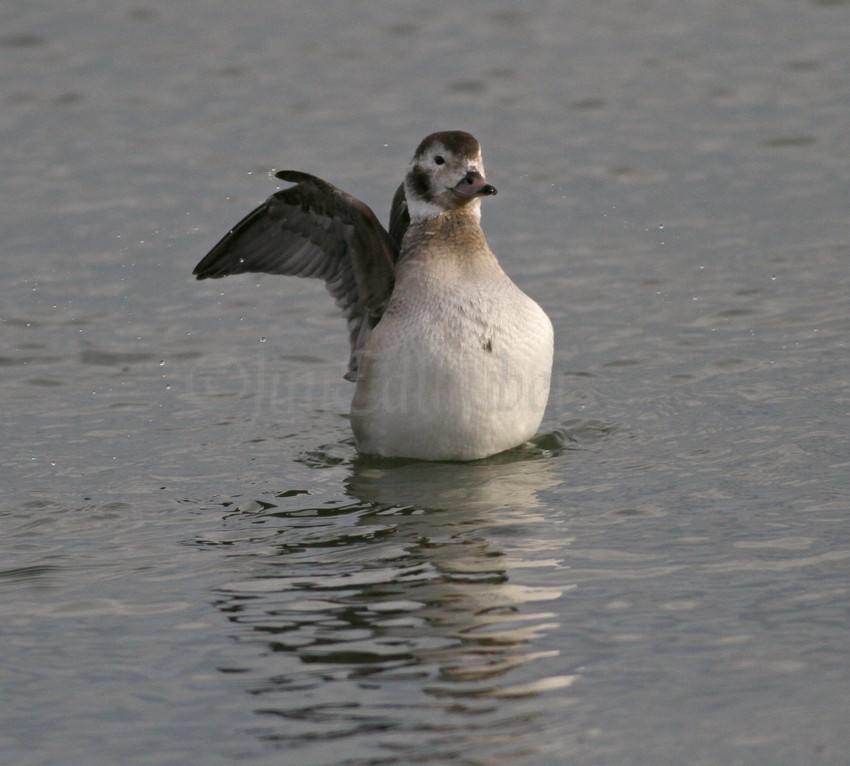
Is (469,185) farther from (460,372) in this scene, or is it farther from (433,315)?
(460,372)

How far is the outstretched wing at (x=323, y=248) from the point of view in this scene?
983 centimetres

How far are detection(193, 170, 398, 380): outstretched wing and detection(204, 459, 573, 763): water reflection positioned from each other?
113 cm

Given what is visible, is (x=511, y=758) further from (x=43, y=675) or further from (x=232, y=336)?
(x=232, y=336)

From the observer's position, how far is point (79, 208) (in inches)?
594

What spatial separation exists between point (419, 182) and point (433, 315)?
932 mm

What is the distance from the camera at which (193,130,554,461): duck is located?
9125 millimetres

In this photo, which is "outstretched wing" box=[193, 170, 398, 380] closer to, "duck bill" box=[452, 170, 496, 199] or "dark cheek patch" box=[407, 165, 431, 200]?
"dark cheek patch" box=[407, 165, 431, 200]

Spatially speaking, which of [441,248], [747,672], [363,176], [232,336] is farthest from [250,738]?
[363,176]

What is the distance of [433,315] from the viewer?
363 inches

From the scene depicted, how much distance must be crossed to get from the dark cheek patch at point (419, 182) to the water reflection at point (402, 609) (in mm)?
1643

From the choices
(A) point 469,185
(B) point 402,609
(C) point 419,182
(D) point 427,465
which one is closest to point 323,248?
(C) point 419,182

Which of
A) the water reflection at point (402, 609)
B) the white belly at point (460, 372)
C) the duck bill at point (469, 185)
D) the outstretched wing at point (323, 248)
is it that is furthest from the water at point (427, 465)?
the duck bill at point (469, 185)

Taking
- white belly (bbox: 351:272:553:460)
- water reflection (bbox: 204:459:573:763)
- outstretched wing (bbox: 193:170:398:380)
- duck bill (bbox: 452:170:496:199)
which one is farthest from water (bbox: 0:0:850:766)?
duck bill (bbox: 452:170:496:199)

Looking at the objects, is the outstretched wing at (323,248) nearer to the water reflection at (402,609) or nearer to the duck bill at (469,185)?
the duck bill at (469,185)
